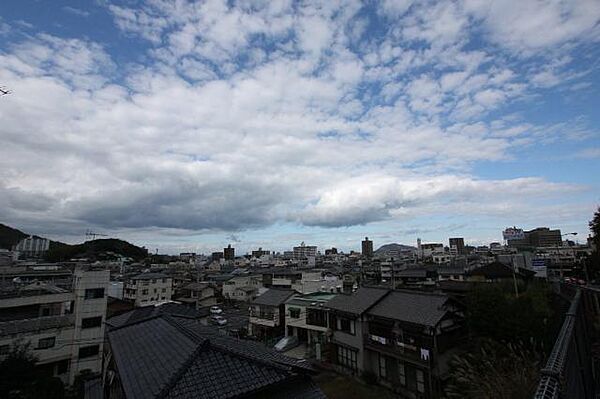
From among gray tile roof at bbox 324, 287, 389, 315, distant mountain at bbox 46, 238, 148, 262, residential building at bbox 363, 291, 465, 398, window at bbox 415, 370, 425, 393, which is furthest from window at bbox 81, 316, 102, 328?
distant mountain at bbox 46, 238, 148, 262

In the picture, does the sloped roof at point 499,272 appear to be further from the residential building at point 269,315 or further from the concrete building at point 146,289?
the concrete building at point 146,289

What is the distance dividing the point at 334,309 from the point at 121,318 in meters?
23.4

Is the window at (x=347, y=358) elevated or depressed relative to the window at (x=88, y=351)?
depressed

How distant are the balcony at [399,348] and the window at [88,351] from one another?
1018 inches

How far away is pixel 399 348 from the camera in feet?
82.0

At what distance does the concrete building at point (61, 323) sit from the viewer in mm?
27125

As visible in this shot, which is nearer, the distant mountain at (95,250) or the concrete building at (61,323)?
the concrete building at (61,323)

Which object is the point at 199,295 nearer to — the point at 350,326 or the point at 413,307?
the point at 350,326

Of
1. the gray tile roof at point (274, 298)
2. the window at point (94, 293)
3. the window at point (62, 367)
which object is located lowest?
the window at point (62, 367)

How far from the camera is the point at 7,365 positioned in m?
21.2

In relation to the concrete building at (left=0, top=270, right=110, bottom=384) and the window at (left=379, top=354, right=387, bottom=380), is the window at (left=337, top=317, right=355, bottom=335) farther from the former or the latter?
the concrete building at (left=0, top=270, right=110, bottom=384)

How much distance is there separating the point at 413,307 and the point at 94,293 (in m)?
30.9

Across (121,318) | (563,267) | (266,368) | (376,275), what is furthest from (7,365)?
(563,267)

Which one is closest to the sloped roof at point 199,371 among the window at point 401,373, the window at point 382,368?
the window at point 401,373
